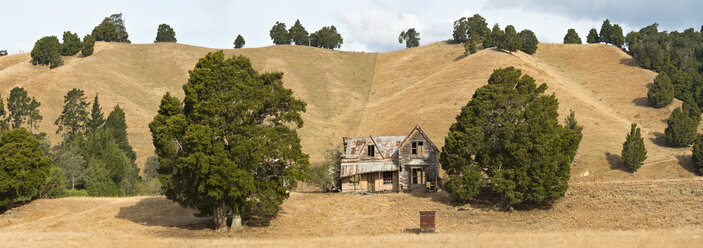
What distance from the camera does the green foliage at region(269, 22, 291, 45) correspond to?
175750 millimetres

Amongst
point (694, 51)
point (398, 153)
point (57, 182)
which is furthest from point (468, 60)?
point (57, 182)

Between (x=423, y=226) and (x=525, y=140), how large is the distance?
44.9 feet

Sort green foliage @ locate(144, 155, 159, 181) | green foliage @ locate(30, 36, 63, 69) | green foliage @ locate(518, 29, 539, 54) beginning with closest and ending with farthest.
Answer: green foliage @ locate(144, 155, 159, 181) → green foliage @ locate(30, 36, 63, 69) → green foliage @ locate(518, 29, 539, 54)

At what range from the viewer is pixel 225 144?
35.0 meters

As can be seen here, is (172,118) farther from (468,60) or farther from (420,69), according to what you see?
(420,69)

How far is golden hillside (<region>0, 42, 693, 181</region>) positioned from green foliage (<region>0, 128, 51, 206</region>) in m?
41.5

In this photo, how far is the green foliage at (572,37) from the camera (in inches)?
6334

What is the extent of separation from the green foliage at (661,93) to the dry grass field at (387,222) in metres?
65.0

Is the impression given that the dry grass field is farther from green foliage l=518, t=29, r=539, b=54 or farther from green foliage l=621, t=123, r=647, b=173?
green foliage l=518, t=29, r=539, b=54

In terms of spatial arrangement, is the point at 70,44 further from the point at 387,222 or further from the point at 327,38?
the point at 387,222

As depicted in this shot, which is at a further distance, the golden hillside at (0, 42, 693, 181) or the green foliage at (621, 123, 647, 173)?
Answer: the golden hillside at (0, 42, 693, 181)

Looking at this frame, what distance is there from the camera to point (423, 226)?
3322 centimetres

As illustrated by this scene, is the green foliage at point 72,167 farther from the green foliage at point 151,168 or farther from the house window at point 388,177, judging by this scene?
the house window at point 388,177

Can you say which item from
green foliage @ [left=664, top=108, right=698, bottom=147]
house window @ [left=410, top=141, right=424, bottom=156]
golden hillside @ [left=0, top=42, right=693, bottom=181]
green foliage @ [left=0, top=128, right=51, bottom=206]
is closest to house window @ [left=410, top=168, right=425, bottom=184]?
house window @ [left=410, top=141, right=424, bottom=156]
